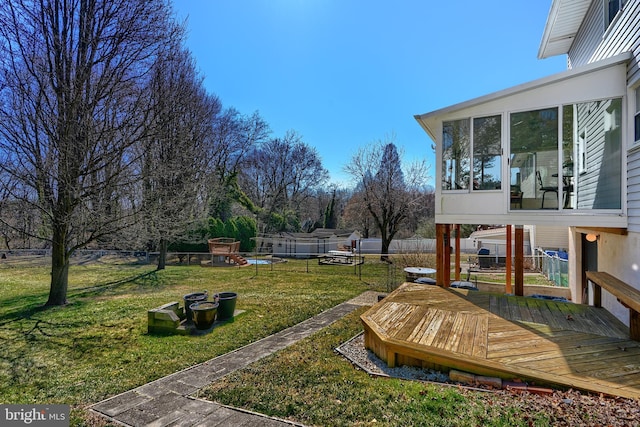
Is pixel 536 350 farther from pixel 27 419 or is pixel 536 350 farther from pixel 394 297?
pixel 27 419

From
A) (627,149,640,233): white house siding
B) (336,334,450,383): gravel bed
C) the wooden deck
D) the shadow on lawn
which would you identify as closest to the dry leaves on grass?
the wooden deck

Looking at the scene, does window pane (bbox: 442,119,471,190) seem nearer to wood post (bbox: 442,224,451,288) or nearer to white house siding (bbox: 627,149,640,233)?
wood post (bbox: 442,224,451,288)

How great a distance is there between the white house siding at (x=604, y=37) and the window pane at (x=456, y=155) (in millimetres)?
2644

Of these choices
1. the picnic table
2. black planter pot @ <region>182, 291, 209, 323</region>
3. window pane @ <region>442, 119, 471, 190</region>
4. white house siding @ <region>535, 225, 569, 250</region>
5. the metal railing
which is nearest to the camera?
window pane @ <region>442, 119, 471, 190</region>

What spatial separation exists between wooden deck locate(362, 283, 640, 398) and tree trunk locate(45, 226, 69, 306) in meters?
8.75

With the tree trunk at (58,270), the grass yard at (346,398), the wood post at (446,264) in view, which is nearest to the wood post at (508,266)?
the wood post at (446,264)

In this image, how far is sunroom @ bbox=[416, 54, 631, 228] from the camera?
18.1 feet

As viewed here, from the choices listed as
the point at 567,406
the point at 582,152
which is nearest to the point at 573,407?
the point at 567,406

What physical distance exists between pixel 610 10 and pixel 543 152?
313 centimetres

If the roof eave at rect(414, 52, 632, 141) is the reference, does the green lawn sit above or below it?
below

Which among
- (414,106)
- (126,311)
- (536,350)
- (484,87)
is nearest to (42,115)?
(126,311)

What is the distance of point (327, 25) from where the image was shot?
1195 cm

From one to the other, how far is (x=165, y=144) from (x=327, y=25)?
848 cm

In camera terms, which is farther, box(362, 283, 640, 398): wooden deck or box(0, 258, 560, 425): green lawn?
box(362, 283, 640, 398): wooden deck
